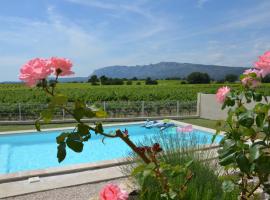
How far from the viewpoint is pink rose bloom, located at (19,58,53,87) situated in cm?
131

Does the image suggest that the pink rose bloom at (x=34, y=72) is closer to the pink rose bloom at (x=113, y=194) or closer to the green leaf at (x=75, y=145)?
the green leaf at (x=75, y=145)

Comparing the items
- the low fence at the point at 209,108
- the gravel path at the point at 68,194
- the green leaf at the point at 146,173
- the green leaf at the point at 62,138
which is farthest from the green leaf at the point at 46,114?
the low fence at the point at 209,108

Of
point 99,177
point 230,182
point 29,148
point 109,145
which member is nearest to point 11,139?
point 29,148

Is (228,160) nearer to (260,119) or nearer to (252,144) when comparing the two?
(252,144)

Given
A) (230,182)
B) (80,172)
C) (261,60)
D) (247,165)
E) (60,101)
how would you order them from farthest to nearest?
(80,172) < (230,182) < (261,60) < (247,165) < (60,101)

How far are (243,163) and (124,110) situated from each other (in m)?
15.0

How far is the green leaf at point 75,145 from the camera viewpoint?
1.37m

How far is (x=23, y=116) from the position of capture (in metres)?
15.0

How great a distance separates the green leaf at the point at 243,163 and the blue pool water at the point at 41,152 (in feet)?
25.8

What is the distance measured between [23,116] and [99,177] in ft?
33.0

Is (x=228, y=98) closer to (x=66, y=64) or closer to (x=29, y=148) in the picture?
(x=66, y=64)

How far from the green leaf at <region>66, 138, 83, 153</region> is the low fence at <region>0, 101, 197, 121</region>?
1344 cm

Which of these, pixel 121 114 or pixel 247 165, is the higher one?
pixel 247 165

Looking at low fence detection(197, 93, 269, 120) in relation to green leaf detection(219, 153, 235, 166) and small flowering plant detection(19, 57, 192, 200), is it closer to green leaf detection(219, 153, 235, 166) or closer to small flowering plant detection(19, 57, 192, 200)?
green leaf detection(219, 153, 235, 166)
